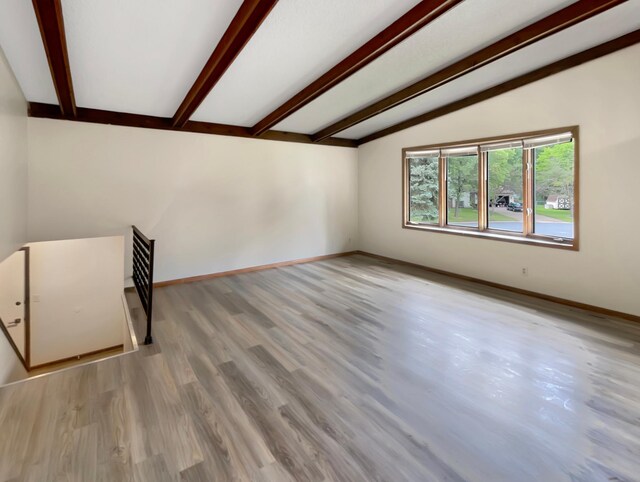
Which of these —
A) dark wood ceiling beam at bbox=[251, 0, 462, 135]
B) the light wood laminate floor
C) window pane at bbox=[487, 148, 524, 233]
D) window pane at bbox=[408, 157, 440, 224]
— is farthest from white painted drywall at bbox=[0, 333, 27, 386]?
window pane at bbox=[487, 148, 524, 233]

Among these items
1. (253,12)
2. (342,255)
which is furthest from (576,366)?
(342,255)

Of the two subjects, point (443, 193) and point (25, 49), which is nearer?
point (25, 49)

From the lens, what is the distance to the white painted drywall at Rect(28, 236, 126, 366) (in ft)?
15.8

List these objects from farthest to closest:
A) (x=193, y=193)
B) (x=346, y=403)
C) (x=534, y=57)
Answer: (x=193, y=193)
(x=534, y=57)
(x=346, y=403)

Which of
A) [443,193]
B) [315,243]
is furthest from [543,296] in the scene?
[315,243]

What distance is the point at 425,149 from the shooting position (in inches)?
215

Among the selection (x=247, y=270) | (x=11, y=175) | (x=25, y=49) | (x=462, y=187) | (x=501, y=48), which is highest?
(x=501, y=48)

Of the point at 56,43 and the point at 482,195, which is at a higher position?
the point at 56,43

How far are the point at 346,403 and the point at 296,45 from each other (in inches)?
123

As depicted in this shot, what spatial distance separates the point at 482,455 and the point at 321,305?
2430mm

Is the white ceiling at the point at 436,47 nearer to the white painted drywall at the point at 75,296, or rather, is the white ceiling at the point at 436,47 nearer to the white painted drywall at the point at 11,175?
the white painted drywall at the point at 11,175

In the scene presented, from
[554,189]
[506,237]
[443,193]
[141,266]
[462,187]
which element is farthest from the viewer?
[443,193]

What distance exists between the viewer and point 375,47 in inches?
120

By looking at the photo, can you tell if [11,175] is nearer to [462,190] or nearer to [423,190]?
[423,190]
